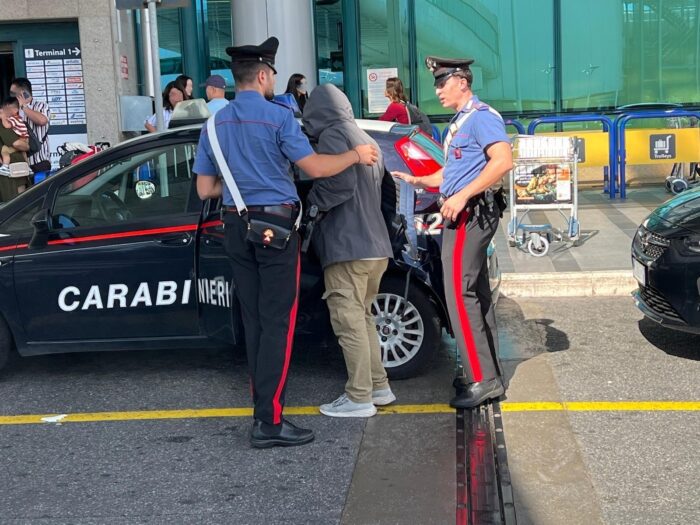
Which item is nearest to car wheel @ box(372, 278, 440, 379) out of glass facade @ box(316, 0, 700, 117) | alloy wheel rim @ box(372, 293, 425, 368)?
alloy wheel rim @ box(372, 293, 425, 368)

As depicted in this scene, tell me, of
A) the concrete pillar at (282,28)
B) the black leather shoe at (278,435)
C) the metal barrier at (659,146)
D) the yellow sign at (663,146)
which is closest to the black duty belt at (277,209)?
the black leather shoe at (278,435)

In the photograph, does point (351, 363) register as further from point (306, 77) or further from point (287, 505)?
point (306, 77)

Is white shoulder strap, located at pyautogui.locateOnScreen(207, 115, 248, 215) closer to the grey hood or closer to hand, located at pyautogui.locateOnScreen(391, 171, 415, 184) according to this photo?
the grey hood

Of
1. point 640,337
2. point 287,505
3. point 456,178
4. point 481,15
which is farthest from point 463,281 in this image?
point 481,15

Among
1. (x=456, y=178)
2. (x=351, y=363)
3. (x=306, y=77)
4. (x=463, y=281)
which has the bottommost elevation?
(x=351, y=363)

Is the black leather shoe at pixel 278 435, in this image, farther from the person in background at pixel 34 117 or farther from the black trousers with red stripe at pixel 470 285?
the person in background at pixel 34 117

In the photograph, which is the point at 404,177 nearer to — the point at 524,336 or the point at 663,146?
the point at 524,336

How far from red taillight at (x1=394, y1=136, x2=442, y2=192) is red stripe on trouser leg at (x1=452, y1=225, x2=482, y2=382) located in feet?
2.46

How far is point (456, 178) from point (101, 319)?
2271 millimetres

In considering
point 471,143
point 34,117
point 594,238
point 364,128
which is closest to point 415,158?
point 364,128

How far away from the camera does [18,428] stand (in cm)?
541

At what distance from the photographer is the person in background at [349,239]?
5.08 metres

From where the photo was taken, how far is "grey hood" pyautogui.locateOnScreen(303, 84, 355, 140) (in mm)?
5066

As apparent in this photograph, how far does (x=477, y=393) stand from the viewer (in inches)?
210
